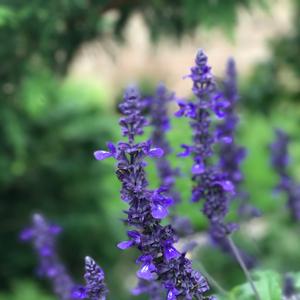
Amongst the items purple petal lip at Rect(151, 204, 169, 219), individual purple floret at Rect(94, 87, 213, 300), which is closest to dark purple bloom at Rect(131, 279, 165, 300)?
individual purple floret at Rect(94, 87, 213, 300)

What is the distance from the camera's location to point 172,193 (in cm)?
388

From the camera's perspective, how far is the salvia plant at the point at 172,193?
2350 mm

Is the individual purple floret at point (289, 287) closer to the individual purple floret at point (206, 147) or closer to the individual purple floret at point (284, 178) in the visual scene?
the individual purple floret at point (206, 147)

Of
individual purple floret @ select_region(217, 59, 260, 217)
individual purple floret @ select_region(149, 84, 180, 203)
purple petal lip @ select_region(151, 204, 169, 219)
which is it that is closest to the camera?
purple petal lip @ select_region(151, 204, 169, 219)

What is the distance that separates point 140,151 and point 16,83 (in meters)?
3.30

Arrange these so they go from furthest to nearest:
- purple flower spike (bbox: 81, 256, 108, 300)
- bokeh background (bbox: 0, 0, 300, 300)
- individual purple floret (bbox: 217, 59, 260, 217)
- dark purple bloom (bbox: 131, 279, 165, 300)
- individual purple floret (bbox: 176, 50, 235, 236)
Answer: bokeh background (bbox: 0, 0, 300, 300)
individual purple floret (bbox: 217, 59, 260, 217)
dark purple bloom (bbox: 131, 279, 165, 300)
individual purple floret (bbox: 176, 50, 235, 236)
purple flower spike (bbox: 81, 256, 108, 300)

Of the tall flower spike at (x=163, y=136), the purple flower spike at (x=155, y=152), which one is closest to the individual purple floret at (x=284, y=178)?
the tall flower spike at (x=163, y=136)

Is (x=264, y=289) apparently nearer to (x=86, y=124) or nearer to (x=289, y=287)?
(x=289, y=287)

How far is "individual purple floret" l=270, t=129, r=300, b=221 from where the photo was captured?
464cm

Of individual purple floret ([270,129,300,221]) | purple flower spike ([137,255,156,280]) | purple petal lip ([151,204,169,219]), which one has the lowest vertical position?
purple flower spike ([137,255,156,280])

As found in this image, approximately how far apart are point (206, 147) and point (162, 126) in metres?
0.51

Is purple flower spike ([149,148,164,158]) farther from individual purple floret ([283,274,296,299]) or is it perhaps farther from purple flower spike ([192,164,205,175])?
individual purple floret ([283,274,296,299])

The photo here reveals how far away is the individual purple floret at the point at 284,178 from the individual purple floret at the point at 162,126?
1.02m

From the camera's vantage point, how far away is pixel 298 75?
6.95 metres
